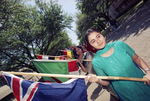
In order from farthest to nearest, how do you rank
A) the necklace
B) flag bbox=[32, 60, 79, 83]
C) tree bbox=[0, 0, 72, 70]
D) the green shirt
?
tree bbox=[0, 0, 72, 70], flag bbox=[32, 60, 79, 83], the necklace, the green shirt

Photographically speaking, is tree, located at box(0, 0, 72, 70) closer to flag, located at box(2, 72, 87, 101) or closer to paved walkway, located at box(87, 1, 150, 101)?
flag, located at box(2, 72, 87, 101)

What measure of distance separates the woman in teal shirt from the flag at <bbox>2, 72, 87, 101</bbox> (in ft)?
1.03

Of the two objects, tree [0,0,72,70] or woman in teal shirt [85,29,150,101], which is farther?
tree [0,0,72,70]

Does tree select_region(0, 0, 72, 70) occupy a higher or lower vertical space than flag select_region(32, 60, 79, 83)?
higher

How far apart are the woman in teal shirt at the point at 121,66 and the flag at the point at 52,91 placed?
31cm

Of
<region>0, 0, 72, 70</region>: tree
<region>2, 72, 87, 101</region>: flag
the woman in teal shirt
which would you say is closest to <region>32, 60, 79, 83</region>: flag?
<region>2, 72, 87, 101</region>: flag

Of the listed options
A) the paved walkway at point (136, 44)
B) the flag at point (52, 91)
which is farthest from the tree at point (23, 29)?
the paved walkway at point (136, 44)

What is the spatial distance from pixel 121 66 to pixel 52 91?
1.23 m

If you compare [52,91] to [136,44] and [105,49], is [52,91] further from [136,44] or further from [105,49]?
[136,44]

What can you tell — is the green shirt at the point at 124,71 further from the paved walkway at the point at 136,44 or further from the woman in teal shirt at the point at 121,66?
the paved walkway at the point at 136,44

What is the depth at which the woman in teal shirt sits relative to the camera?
3.57 ft

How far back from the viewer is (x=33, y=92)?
142 cm

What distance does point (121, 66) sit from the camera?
1104 mm

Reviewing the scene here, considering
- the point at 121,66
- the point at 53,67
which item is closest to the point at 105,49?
the point at 121,66
